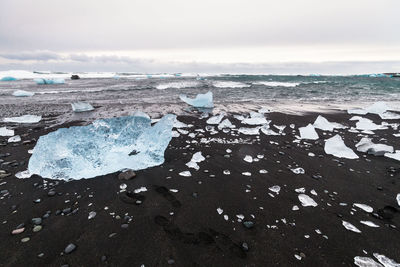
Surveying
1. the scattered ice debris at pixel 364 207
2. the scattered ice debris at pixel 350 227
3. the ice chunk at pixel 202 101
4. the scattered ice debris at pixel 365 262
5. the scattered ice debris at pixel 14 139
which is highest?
the ice chunk at pixel 202 101

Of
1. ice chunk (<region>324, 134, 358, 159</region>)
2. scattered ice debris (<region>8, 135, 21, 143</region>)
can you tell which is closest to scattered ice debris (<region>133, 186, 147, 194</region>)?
ice chunk (<region>324, 134, 358, 159</region>)

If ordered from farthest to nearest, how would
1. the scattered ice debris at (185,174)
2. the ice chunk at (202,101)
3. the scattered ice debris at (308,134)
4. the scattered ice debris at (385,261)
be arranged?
1. the ice chunk at (202,101)
2. the scattered ice debris at (308,134)
3. the scattered ice debris at (185,174)
4. the scattered ice debris at (385,261)

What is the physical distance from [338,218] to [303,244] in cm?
64

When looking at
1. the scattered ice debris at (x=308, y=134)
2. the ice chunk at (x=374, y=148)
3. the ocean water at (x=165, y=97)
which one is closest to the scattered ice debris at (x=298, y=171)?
the ice chunk at (x=374, y=148)

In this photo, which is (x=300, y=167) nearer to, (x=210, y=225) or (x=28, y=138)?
(x=210, y=225)

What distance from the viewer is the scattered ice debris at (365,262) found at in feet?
5.16

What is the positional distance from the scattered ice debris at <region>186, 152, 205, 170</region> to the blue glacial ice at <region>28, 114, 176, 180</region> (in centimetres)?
50

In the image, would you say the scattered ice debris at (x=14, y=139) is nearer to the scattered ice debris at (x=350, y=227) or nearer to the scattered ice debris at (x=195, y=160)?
the scattered ice debris at (x=195, y=160)

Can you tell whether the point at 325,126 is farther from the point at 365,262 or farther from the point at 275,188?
the point at 365,262

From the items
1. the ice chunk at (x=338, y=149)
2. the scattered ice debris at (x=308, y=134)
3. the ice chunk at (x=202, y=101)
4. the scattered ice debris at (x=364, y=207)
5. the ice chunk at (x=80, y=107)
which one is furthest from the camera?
the ice chunk at (x=202, y=101)

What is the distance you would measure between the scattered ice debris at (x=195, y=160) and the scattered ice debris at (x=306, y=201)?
1544 mm

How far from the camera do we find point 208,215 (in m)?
2.12

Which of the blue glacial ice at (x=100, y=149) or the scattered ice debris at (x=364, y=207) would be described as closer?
the scattered ice debris at (x=364, y=207)

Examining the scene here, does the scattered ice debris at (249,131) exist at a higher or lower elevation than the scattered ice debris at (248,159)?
higher
